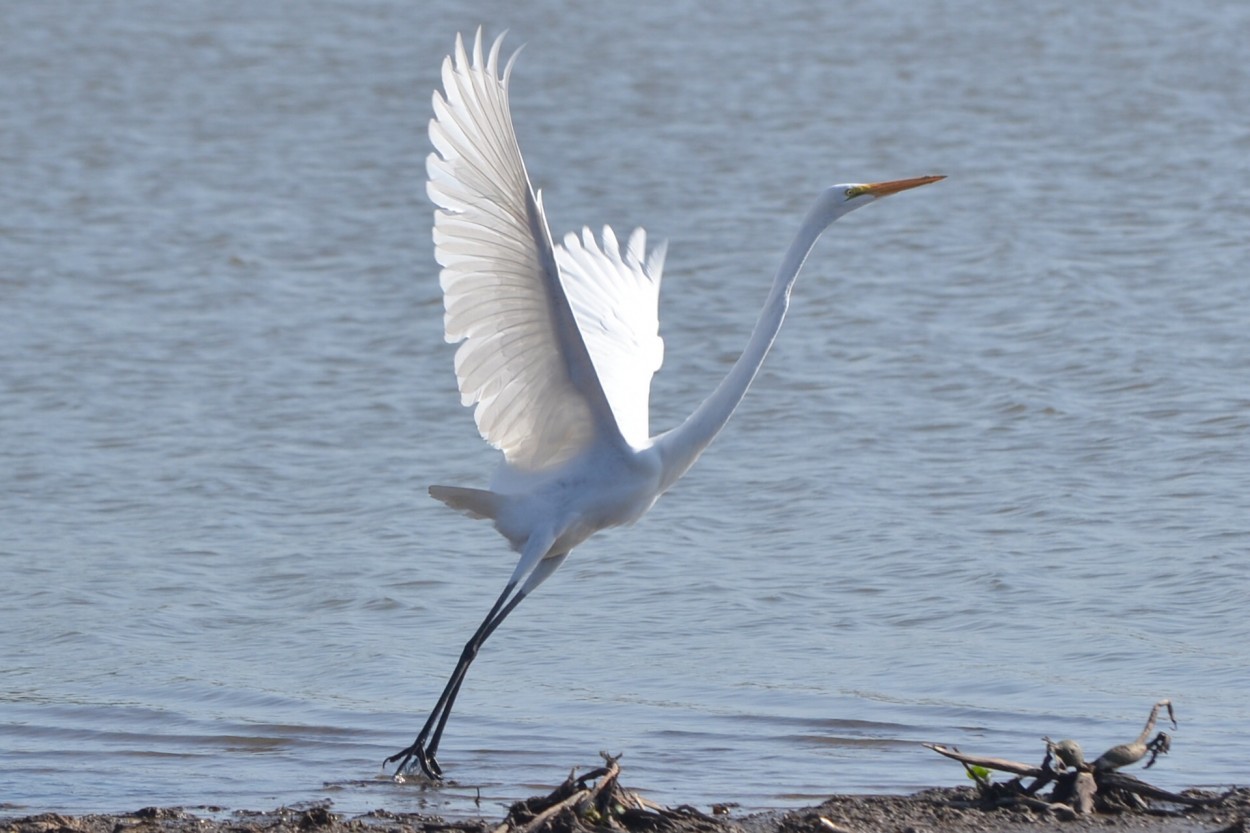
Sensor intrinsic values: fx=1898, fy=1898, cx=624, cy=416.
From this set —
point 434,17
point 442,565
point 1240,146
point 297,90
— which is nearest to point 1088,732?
point 442,565

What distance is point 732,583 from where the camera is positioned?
707 cm

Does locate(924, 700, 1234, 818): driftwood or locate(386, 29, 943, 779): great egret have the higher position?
locate(386, 29, 943, 779): great egret

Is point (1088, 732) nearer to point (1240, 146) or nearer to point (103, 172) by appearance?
point (1240, 146)

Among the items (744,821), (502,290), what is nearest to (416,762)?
(744,821)

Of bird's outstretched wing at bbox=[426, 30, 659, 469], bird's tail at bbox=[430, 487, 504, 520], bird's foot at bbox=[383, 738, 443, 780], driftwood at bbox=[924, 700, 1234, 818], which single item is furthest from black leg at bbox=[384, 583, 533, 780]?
driftwood at bbox=[924, 700, 1234, 818]

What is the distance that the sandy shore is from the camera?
14.6ft

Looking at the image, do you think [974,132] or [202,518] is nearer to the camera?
[202,518]

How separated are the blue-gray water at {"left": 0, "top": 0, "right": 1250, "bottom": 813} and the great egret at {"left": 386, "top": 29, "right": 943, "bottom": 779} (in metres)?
0.63

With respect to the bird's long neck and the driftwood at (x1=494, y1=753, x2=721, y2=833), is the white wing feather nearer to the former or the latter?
the bird's long neck

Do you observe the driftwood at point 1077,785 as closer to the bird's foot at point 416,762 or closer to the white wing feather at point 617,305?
the bird's foot at point 416,762

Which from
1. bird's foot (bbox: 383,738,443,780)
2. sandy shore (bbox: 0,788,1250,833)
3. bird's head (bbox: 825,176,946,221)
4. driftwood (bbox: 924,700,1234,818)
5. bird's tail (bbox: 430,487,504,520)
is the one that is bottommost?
bird's foot (bbox: 383,738,443,780)

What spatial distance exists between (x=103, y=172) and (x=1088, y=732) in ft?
34.0

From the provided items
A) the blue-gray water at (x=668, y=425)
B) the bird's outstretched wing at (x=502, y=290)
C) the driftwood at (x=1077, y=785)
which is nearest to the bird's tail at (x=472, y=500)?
the bird's outstretched wing at (x=502, y=290)

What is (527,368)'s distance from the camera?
5.45 m
